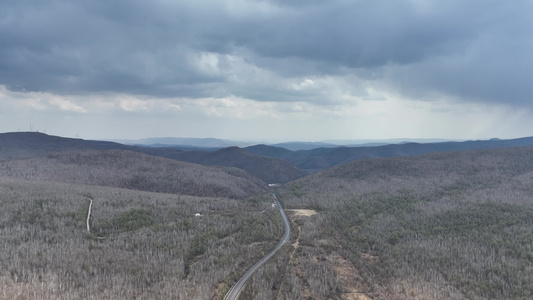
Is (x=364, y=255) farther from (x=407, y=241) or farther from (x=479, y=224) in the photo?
(x=479, y=224)

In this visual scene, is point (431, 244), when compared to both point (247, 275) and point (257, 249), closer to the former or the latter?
point (257, 249)

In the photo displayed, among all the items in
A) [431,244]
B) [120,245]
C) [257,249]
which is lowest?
[431,244]

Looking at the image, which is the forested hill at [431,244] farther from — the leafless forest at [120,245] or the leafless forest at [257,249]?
the leafless forest at [120,245]

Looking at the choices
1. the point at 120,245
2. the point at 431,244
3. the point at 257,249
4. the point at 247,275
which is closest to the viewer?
the point at 247,275

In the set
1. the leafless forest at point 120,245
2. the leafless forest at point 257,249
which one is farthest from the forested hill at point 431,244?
the leafless forest at point 120,245

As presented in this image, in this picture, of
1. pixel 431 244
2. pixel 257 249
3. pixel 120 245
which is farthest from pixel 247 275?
pixel 431 244

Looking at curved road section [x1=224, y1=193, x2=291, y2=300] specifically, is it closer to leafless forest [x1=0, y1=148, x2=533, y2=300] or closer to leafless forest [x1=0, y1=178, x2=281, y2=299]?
leafless forest [x1=0, y1=148, x2=533, y2=300]

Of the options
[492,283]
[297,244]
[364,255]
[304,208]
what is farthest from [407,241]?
[304,208]

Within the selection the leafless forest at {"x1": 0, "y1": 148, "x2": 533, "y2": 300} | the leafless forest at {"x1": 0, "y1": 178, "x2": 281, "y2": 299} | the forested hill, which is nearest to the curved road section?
the leafless forest at {"x1": 0, "y1": 148, "x2": 533, "y2": 300}
